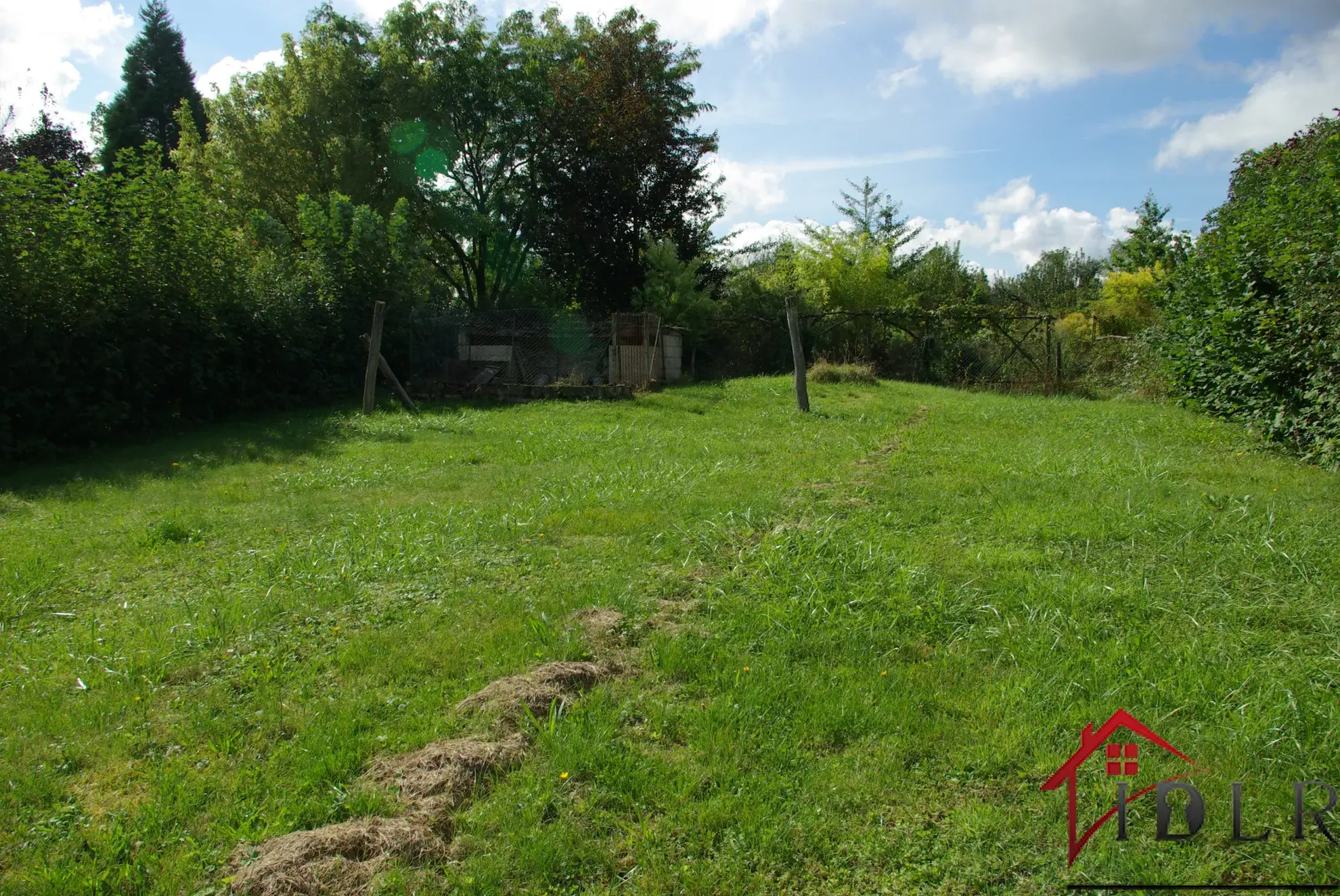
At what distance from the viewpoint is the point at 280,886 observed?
2.32m

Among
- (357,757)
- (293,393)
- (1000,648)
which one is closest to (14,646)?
(357,757)

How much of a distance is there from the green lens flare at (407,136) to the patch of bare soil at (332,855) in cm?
2534

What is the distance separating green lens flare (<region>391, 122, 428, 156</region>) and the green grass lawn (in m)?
19.7

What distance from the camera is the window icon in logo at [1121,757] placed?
2779 millimetres

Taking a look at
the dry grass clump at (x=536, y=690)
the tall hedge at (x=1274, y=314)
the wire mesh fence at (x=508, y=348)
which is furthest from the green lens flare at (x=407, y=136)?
the dry grass clump at (x=536, y=690)

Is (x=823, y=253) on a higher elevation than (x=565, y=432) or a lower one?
higher

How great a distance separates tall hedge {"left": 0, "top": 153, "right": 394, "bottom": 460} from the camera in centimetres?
1064

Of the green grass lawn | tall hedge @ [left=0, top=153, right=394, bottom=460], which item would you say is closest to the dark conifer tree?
tall hedge @ [left=0, top=153, right=394, bottom=460]

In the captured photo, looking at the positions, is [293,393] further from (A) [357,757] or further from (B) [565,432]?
(A) [357,757]

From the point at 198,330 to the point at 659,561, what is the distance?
11622 mm

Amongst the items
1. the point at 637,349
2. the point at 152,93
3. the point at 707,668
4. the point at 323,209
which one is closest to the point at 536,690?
the point at 707,668

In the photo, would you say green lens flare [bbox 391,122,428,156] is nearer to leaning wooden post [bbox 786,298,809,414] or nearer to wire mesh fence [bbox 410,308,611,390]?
wire mesh fence [bbox 410,308,611,390]

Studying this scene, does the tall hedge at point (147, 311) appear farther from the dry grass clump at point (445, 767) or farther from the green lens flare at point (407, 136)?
the dry grass clump at point (445, 767)

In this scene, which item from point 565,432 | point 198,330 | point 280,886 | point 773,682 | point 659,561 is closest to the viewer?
point 280,886
